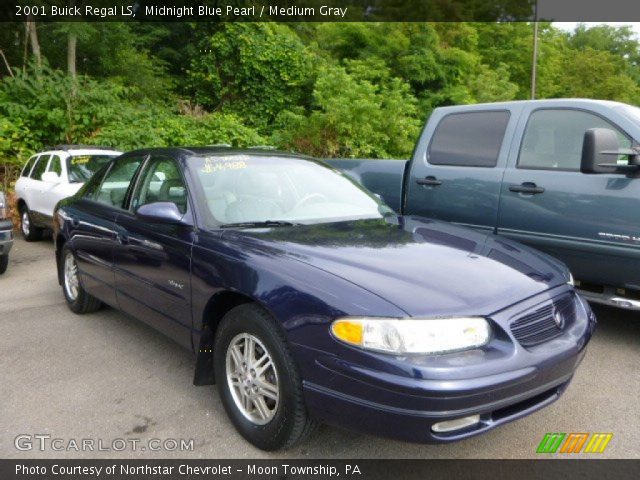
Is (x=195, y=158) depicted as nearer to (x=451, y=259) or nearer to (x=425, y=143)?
(x=451, y=259)

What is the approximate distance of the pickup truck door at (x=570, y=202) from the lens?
4.02 m

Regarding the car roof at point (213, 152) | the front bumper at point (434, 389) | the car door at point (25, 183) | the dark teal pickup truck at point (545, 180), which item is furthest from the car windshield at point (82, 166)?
the front bumper at point (434, 389)

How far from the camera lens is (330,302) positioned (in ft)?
7.92

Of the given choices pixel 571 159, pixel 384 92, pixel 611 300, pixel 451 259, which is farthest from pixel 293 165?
pixel 384 92

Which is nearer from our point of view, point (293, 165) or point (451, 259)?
point (451, 259)

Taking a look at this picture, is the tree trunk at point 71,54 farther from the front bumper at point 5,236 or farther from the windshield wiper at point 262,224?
the windshield wiper at point 262,224

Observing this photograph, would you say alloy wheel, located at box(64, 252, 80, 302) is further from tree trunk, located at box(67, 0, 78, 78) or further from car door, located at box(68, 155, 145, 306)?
tree trunk, located at box(67, 0, 78, 78)

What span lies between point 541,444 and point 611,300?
1.68 meters

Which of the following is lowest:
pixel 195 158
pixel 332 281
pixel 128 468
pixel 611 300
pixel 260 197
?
pixel 128 468

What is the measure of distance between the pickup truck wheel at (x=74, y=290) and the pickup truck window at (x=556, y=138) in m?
3.90

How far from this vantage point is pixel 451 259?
9.45 feet

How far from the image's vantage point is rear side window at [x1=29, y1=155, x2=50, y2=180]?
30.0 feet

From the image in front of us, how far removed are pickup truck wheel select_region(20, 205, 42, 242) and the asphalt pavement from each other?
4996 mm

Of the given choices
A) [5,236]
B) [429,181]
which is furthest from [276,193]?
[5,236]
